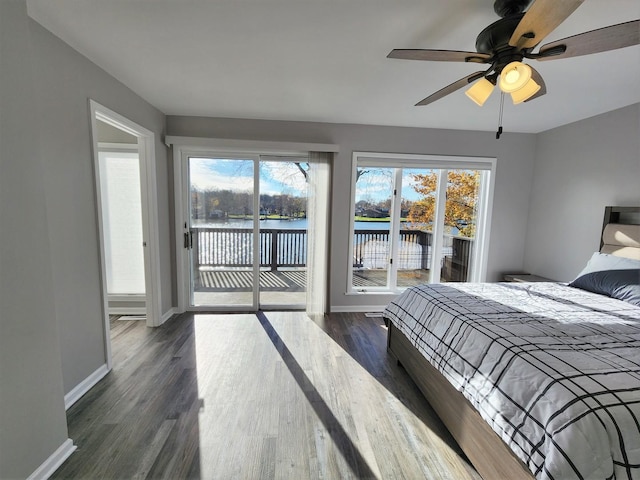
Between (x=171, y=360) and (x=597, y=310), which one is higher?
(x=597, y=310)

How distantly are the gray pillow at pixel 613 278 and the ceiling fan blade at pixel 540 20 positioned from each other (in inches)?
85.8

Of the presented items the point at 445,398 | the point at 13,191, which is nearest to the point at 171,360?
the point at 13,191

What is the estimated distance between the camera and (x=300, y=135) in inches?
136

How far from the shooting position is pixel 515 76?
1402 millimetres

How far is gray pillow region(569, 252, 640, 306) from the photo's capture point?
2188mm

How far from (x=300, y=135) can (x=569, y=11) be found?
2729 millimetres

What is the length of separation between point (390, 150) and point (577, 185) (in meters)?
2.21

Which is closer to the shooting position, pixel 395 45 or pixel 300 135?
pixel 395 45

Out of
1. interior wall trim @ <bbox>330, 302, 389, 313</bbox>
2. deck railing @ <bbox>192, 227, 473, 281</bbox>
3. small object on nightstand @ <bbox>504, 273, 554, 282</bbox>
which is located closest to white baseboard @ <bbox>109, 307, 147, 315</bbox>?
deck railing @ <bbox>192, 227, 473, 281</bbox>

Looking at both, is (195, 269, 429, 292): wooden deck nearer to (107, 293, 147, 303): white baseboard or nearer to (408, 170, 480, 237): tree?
(107, 293, 147, 303): white baseboard

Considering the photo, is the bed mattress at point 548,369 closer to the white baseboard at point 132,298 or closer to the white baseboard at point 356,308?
the white baseboard at point 356,308

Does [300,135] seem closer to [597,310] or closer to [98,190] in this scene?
[98,190]

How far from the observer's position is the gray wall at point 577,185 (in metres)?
2.72

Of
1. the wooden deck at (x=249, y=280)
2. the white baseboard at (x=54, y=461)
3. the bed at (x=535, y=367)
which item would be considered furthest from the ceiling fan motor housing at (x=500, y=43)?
the white baseboard at (x=54, y=461)
